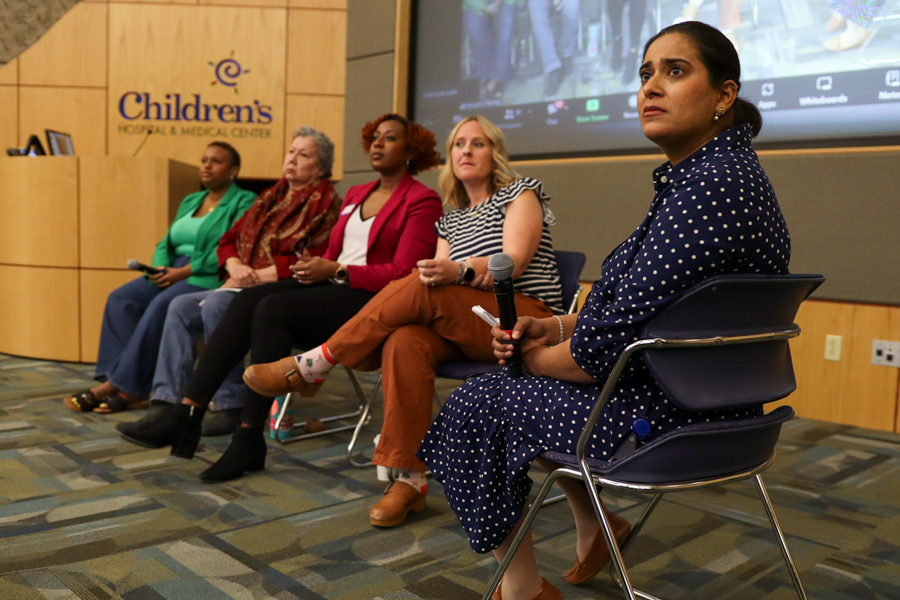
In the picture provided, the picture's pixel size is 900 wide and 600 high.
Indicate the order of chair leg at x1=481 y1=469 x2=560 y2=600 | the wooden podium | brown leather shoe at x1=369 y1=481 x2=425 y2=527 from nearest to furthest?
chair leg at x1=481 y1=469 x2=560 y2=600
brown leather shoe at x1=369 y1=481 x2=425 y2=527
the wooden podium

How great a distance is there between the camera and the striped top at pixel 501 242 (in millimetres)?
2277

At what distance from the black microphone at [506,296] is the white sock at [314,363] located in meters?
0.87

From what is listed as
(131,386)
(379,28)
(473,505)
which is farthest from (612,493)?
(379,28)

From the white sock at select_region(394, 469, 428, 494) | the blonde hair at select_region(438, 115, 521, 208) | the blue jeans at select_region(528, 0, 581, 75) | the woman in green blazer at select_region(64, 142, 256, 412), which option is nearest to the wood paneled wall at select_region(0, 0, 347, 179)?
the blue jeans at select_region(528, 0, 581, 75)

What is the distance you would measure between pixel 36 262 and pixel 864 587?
4474mm

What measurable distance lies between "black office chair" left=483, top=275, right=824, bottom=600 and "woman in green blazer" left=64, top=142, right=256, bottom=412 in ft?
8.50

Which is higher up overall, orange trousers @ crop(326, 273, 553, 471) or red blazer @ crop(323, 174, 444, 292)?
red blazer @ crop(323, 174, 444, 292)

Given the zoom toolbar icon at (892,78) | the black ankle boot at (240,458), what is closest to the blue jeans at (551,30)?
the zoom toolbar icon at (892,78)

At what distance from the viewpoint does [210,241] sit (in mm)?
3445

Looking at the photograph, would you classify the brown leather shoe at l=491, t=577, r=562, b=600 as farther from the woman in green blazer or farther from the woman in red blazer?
the woman in green blazer

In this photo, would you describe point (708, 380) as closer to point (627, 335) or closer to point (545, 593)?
point (627, 335)

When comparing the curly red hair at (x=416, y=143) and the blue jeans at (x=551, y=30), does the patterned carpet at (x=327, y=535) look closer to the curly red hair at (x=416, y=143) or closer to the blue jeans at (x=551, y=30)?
the curly red hair at (x=416, y=143)

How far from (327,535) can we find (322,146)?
6.21 ft

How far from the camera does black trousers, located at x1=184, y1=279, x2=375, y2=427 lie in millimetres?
2434
